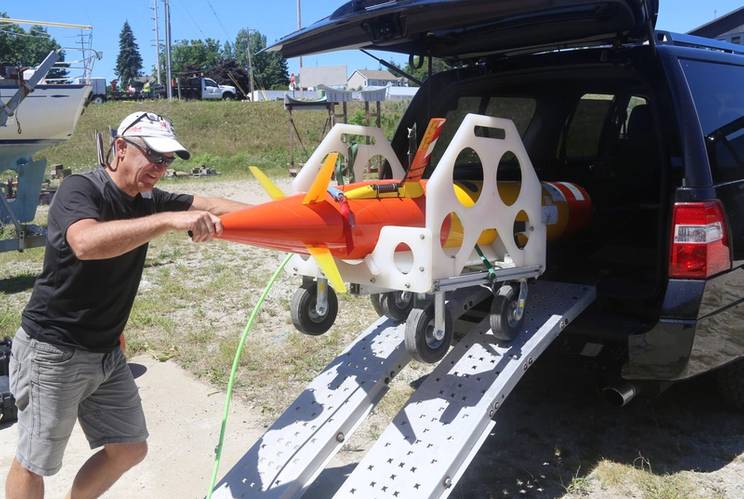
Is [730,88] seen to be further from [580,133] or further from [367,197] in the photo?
[367,197]

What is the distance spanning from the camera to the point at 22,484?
2.66 metres

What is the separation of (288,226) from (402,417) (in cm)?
101

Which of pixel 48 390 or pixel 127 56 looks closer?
pixel 48 390

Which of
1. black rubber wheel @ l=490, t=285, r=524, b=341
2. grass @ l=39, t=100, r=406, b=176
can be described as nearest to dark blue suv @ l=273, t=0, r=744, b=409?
black rubber wheel @ l=490, t=285, r=524, b=341

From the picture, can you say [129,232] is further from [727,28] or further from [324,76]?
[324,76]

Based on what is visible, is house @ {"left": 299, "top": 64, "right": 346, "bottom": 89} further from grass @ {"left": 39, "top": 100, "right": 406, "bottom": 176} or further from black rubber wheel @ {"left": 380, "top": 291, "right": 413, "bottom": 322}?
black rubber wheel @ {"left": 380, "top": 291, "right": 413, "bottom": 322}

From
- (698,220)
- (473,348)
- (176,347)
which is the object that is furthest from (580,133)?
(176,347)

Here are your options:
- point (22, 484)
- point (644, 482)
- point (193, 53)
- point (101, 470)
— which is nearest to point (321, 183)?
point (101, 470)

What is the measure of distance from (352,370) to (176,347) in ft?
7.67

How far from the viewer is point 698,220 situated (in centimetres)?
322

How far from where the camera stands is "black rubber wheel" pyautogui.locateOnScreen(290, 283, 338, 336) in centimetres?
345

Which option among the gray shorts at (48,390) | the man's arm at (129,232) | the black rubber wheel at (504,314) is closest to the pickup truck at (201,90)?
the black rubber wheel at (504,314)

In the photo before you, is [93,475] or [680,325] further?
[680,325]

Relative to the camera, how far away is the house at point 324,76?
2678 centimetres
